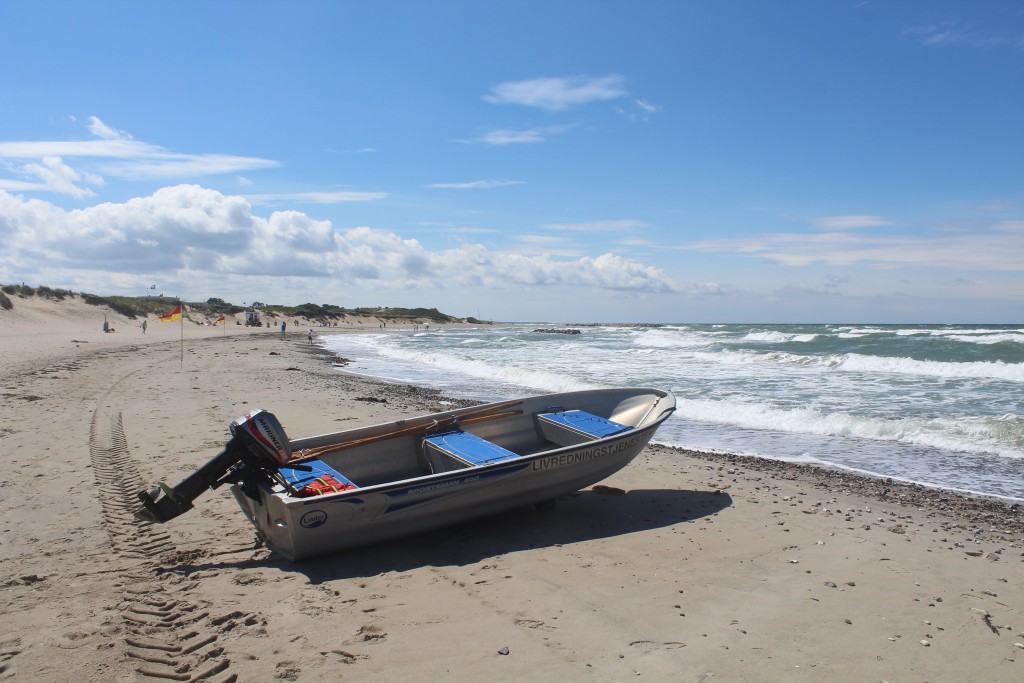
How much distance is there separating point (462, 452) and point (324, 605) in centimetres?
256

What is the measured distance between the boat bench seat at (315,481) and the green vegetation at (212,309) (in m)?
41.2

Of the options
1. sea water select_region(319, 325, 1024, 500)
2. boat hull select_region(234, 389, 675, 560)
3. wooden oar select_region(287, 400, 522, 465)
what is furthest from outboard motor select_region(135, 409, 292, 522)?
sea water select_region(319, 325, 1024, 500)

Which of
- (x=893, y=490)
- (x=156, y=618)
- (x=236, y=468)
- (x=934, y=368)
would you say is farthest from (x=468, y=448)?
(x=934, y=368)

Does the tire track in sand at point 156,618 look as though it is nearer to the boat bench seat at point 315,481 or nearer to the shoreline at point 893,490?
the boat bench seat at point 315,481

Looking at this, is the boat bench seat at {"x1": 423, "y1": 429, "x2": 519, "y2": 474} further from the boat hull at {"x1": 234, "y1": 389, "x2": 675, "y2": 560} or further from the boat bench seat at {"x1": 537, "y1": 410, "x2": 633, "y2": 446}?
the boat bench seat at {"x1": 537, "y1": 410, "x2": 633, "y2": 446}

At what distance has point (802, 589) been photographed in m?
5.02

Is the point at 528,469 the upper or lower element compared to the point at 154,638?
upper

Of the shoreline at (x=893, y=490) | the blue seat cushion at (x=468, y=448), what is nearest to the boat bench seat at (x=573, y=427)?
the blue seat cushion at (x=468, y=448)

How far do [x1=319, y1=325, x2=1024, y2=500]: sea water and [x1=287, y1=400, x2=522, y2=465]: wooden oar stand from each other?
4.41m

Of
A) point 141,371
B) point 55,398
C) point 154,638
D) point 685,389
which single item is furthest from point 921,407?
point 141,371

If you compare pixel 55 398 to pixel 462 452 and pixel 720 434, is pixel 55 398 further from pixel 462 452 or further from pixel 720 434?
pixel 720 434

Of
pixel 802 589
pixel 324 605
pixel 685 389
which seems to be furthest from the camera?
pixel 685 389

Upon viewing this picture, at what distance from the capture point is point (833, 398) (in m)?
16.3

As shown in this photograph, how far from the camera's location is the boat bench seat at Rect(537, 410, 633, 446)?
25.0 feet
